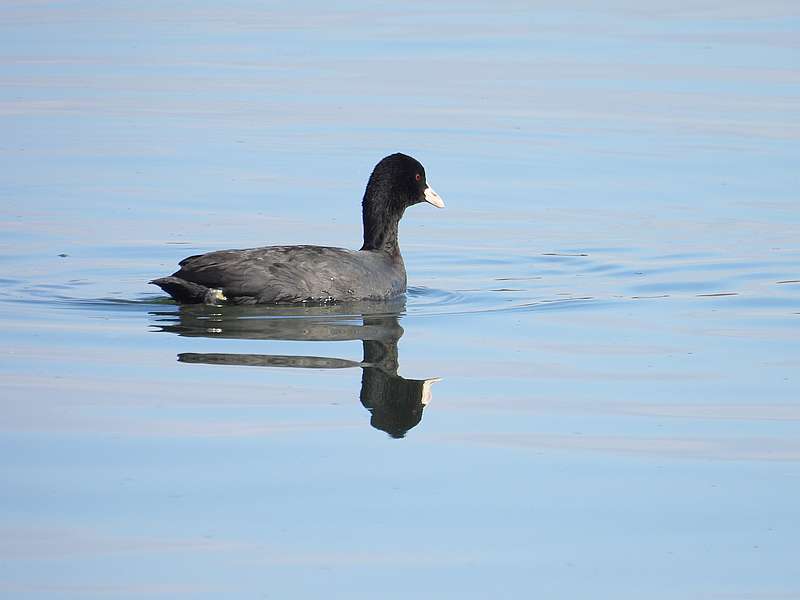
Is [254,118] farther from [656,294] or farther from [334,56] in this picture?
[656,294]

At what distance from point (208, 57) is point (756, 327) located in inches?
639

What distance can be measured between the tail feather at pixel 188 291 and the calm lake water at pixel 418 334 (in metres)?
0.22

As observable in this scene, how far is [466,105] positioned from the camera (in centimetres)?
2230

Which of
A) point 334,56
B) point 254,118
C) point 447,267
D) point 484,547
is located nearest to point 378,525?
point 484,547

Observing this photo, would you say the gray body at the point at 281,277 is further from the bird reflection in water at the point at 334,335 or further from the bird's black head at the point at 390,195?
the bird's black head at the point at 390,195

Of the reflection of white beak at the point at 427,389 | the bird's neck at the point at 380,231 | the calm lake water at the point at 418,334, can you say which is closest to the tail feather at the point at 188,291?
the calm lake water at the point at 418,334

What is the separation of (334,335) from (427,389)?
78.5 inches

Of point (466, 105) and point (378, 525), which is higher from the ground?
point (466, 105)

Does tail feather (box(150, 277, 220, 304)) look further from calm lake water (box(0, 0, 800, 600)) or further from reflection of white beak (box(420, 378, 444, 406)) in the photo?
reflection of white beak (box(420, 378, 444, 406))

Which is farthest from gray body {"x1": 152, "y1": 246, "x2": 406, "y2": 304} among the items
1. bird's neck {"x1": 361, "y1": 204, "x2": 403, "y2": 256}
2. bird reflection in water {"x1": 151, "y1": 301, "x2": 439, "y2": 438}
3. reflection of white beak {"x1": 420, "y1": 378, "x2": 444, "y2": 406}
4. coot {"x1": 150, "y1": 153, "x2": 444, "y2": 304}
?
reflection of white beak {"x1": 420, "y1": 378, "x2": 444, "y2": 406}

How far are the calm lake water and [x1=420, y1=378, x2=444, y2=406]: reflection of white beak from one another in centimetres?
5

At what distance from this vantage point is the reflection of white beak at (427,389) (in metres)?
9.51

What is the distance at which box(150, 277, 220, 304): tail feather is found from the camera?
40.7 feet

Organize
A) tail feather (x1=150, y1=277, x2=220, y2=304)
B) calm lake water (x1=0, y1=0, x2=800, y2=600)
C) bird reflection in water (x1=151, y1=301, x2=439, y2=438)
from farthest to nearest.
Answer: tail feather (x1=150, y1=277, x2=220, y2=304)
bird reflection in water (x1=151, y1=301, x2=439, y2=438)
calm lake water (x1=0, y1=0, x2=800, y2=600)
